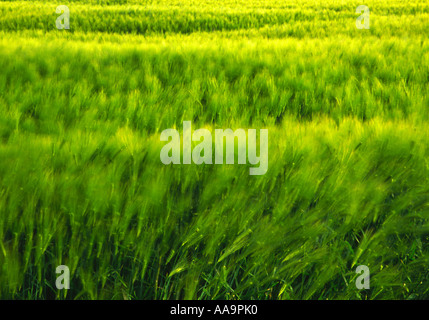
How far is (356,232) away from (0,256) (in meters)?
0.83

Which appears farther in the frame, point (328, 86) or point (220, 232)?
point (328, 86)

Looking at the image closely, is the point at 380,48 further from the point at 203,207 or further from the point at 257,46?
the point at 203,207

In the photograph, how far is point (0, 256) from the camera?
844 mm

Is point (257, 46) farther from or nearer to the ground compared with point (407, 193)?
farther from the ground

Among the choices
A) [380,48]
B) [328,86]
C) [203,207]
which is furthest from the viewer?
[380,48]

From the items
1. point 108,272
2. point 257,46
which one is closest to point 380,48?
point 257,46

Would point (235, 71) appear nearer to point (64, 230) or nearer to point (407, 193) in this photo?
point (407, 193)

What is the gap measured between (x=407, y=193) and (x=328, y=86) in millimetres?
1345

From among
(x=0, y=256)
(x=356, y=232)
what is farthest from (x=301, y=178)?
(x=0, y=256)

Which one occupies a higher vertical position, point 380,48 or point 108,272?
point 380,48
